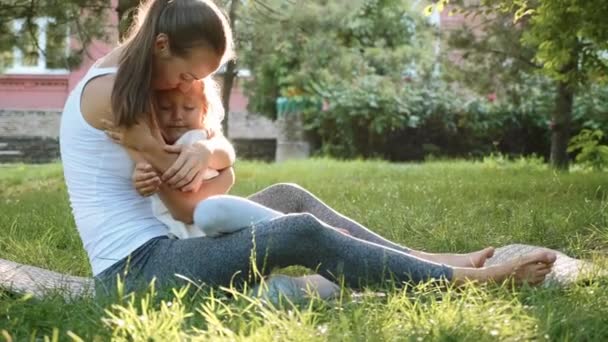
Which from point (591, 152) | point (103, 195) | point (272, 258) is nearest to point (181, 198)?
point (103, 195)

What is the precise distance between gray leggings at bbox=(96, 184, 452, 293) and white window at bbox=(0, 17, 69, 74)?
6665 millimetres

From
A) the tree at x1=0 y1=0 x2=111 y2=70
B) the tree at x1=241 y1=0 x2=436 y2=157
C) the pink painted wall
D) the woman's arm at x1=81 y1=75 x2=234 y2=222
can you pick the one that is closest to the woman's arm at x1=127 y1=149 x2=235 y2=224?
the woman's arm at x1=81 y1=75 x2=234 y2=222

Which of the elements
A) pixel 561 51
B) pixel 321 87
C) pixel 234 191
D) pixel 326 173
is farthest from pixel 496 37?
pixel 321 87

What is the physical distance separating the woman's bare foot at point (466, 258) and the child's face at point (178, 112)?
0.96 meters

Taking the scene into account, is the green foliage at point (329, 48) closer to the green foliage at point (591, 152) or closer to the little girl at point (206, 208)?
the green foliage at point (591, 152)

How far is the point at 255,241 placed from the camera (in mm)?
2582

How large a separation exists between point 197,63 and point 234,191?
4171 mm

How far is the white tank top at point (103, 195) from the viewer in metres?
2.79

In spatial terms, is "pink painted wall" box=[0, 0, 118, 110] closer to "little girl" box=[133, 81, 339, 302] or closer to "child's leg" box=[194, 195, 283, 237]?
"little girl" box=[133, 81, 339, 302]

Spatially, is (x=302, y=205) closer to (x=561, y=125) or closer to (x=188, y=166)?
(x=188, y=166)

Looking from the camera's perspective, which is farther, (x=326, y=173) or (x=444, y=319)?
(x=326, y=173)

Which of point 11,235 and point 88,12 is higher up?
point 88,12

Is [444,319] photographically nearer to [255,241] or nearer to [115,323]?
[255,241]

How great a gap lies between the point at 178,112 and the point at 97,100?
32 centimetres
